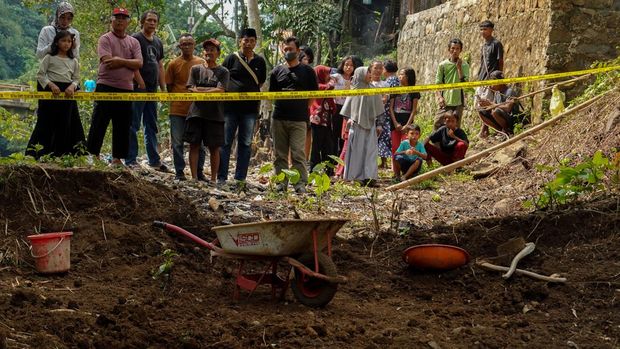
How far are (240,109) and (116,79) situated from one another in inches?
63.3

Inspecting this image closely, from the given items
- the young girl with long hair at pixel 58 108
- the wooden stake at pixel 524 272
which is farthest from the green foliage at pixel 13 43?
the wooden stake at pixel 524 272

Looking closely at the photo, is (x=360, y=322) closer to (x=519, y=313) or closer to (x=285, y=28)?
(x=519, y=313)

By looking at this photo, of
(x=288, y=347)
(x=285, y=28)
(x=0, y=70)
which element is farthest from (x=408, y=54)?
(x=0, y=70)

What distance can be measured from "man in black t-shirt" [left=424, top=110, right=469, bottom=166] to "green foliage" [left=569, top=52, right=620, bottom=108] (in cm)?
159

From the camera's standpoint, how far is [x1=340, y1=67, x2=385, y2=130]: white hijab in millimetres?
11969

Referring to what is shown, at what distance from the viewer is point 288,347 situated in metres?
4.93

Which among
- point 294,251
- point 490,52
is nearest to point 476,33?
point 490,52

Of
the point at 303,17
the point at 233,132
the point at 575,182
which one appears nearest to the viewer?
the point at 575,182

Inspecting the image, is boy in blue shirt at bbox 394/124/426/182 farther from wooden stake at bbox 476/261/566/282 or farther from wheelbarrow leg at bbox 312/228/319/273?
wheelbarrow leg at bbox 312/228/319/273

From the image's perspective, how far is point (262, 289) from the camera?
6.71 meters

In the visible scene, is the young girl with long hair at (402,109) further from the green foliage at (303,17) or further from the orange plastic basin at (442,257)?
the green foliage at (303,17)

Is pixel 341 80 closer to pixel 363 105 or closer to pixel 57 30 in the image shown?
pixel 363 105

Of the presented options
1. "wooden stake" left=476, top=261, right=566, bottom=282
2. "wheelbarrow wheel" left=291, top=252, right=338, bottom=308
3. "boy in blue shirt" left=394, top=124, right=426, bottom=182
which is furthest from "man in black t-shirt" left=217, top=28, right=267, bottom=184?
"wheelbarrow wheel" left=291, top=252, right=338, bottom=308

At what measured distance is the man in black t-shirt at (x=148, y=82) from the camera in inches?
420
